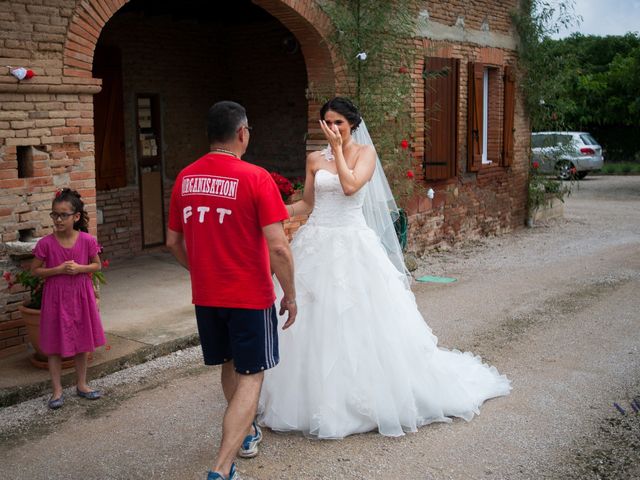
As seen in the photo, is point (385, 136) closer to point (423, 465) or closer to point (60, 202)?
point (60, 202)

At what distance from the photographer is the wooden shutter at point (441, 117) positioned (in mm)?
10602

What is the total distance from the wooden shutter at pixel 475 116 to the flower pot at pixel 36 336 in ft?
25.6

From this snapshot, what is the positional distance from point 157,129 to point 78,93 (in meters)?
4.46

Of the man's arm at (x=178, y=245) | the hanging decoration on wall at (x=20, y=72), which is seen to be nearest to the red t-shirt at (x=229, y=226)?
the man's arm at (x=178, y=245)

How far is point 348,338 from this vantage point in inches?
180

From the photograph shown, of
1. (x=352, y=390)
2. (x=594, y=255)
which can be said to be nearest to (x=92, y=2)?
(x=352, y=390)

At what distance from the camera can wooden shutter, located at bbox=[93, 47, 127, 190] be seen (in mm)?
9383

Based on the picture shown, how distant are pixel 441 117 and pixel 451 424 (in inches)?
273

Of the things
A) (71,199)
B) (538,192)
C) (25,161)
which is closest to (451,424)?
(71,199)

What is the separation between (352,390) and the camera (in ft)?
14.7

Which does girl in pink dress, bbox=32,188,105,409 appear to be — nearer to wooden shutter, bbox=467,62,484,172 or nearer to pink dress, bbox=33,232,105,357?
pink dress, bbox=33,232,105,357

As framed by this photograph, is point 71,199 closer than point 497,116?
Yes

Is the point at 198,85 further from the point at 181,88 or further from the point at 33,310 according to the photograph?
the point at 33,310

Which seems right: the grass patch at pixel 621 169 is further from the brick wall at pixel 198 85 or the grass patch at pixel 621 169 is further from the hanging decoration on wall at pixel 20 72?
the hanging decoration on wall at pixel 20 72
